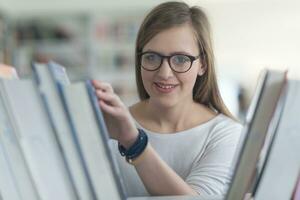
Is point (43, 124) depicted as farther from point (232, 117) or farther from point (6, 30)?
point (6, 30)

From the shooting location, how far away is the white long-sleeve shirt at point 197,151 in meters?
0.90

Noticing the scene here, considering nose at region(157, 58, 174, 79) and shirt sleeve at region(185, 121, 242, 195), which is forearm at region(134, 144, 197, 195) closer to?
shirt sleeve at region(185, 121, 242, 195)

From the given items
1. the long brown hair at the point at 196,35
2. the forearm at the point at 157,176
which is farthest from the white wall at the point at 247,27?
the forearm at the point at 157,176

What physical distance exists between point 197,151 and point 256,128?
0.46 m

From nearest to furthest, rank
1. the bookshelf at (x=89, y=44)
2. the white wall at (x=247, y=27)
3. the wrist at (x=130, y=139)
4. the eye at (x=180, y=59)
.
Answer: the wrist at (x=130, y=139) → the eye at (x=180, y=59) → the bookshelf at (x=89, y=44) → the white wall at (x=247, y=27)

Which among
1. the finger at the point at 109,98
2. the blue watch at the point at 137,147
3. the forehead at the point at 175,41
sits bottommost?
the blue watch at the point at 137,147

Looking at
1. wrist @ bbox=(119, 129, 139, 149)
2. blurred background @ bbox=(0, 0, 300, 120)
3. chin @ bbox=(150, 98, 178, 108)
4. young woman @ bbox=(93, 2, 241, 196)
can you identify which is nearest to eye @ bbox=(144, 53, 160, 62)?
young woman @ bbox=(93, 2, 241, 196)

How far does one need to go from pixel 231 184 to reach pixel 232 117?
0.52 metres

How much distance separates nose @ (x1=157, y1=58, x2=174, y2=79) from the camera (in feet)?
2.99

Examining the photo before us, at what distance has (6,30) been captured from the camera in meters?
5.70

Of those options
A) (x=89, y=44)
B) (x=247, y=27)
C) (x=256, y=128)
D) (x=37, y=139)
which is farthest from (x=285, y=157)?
(x=247, y=27)

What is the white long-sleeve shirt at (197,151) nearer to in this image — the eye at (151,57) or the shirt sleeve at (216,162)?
the shirt sleeve at (216,162)

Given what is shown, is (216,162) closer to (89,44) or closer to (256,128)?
(256,128)

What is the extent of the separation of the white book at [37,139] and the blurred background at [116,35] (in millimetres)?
4952
